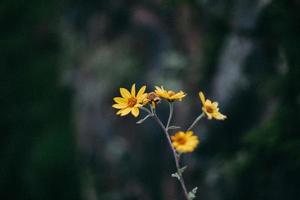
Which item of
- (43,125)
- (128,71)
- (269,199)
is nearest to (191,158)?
(269,199)

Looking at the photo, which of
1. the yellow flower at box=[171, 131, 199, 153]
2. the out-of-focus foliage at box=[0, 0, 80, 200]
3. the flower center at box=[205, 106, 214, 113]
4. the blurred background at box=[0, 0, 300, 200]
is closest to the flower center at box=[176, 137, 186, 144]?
the yellow flower at box=[171, 131, 199, 153]

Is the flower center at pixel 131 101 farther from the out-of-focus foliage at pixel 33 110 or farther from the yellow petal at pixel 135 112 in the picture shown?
the out-of-focus foliage at pixel 33 110

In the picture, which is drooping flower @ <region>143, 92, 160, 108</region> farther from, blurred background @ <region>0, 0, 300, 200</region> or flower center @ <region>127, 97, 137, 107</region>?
blurred background @ <region>0, 0, 300, 200</region>

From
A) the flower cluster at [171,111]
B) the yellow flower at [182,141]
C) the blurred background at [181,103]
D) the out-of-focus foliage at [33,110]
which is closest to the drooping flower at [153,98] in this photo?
the flower cluster at [171,111]

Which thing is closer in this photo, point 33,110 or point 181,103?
point 181,103

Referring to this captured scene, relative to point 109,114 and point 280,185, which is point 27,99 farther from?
point 280,185

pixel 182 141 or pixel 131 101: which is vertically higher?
pixel 131 101

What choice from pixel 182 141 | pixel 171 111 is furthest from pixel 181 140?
pixel 171 111

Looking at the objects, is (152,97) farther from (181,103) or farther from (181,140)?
(181,103)
